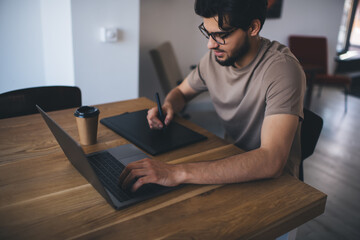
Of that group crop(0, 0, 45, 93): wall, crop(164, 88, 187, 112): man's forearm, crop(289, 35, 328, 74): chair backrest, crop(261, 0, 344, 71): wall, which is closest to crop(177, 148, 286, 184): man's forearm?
crop(164, 88, 187, 112): man's forearm

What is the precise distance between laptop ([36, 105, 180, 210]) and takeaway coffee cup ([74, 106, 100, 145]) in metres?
0.09

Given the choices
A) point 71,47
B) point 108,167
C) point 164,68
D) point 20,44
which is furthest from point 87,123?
point 164,68

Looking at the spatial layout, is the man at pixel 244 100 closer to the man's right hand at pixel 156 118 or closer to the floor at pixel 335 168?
the man's right hand at pixel 156 118

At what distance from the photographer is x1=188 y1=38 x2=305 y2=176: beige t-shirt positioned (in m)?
1.12

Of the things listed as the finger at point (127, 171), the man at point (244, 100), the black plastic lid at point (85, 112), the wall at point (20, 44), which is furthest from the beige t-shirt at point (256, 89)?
the wall at point (20, 44)

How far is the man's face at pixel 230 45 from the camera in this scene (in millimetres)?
1203

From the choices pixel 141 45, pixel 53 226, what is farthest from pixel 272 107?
pixel 141 45

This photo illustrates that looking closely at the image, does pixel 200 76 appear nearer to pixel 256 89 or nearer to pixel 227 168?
pixel 256 89

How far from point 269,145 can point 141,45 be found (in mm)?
2471

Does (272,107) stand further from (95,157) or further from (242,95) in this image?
(95,157)

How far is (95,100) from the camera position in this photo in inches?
93.1

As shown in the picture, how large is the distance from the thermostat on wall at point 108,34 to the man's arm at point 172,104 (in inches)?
34.2

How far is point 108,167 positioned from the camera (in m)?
0.98

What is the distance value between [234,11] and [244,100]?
1.27ft
